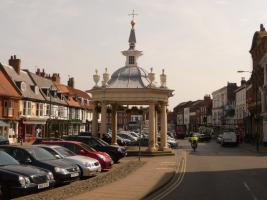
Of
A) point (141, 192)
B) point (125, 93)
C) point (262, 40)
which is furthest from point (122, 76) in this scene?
point (262, 40)

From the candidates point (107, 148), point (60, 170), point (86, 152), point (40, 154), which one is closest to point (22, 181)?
point (60, 170)

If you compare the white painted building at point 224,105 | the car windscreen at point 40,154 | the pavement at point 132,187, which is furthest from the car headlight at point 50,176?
the white painted building at point 224,105

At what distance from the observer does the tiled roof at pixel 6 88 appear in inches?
2182

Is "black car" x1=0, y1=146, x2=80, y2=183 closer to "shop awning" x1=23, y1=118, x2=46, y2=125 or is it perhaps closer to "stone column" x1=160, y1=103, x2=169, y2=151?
"stone column" x1=160, y1=103, x2=169, y2=151

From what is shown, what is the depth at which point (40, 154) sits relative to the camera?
60.2 feet

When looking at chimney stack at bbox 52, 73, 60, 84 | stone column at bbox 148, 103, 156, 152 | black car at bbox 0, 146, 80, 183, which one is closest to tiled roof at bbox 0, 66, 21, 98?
chimney stack at bbox 52, 73, 60, 84

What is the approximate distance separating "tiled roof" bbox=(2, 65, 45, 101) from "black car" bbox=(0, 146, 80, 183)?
43041 mm

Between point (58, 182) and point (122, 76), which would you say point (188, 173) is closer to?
point (58, 182)

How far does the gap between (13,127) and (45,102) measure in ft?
33.2

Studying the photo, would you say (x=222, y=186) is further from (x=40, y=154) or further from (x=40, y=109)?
(x=40, y=109)

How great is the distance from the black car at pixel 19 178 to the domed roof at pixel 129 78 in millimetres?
22602

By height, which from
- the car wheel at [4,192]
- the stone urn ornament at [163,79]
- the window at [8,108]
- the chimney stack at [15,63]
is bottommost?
the car wheel at [4,192]

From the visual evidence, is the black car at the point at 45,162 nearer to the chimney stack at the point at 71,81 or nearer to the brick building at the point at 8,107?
the brick building at the point at 8,107

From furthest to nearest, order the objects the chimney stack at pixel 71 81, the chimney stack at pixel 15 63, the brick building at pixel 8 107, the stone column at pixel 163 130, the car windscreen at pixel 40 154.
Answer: the chimney stack at pixel 71 81 < the chimney stack at pixel 15 63 < the brick building at pixel 8 107 < the stone column at pixel 163 130 < the car windscreen at pixel 40 154
